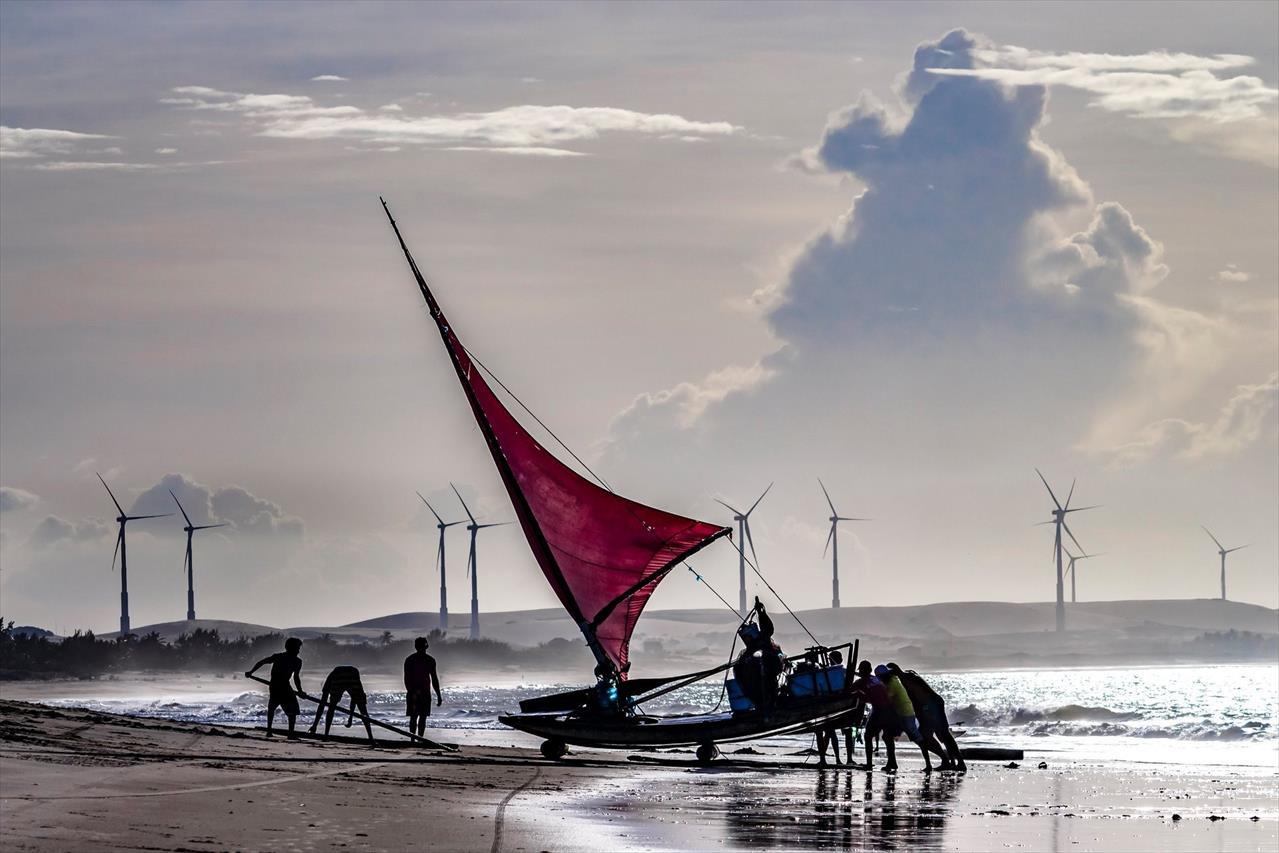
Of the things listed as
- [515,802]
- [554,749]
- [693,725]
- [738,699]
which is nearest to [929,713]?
[738,699]

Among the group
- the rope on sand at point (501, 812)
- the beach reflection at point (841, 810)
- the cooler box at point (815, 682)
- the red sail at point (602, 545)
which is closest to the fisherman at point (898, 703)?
the beach reflection at point (841, 810)

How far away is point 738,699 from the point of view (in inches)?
1286

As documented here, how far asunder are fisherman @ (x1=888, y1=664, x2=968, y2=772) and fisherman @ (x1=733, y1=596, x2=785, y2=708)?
194cm

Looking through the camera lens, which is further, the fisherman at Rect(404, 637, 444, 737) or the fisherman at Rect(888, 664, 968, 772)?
the fisherman at Rect(404, 637, 444, 737)

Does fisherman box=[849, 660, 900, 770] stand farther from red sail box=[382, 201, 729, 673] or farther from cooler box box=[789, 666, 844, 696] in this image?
red sail box=[382, 201, 729, 673]

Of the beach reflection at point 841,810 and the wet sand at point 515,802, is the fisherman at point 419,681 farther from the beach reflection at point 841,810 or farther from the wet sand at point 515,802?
the beach reflection at point 841,810

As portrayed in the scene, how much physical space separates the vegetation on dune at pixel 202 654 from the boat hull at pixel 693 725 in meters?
63.9

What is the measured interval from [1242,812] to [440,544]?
136764 millimetres

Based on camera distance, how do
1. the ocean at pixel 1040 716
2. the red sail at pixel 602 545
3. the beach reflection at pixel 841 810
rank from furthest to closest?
the ocean at pixel 1040 716 < the red sail at pixel 602 545 < the beach reflection at pixel 841 810

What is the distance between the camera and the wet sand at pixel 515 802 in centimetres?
1778

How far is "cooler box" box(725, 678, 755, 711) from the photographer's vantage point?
32.5 m

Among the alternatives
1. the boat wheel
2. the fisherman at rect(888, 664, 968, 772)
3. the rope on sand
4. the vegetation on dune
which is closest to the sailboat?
the boat wheel

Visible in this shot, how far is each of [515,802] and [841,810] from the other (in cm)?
395

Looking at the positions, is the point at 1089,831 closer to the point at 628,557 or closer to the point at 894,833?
the point at 894,833
